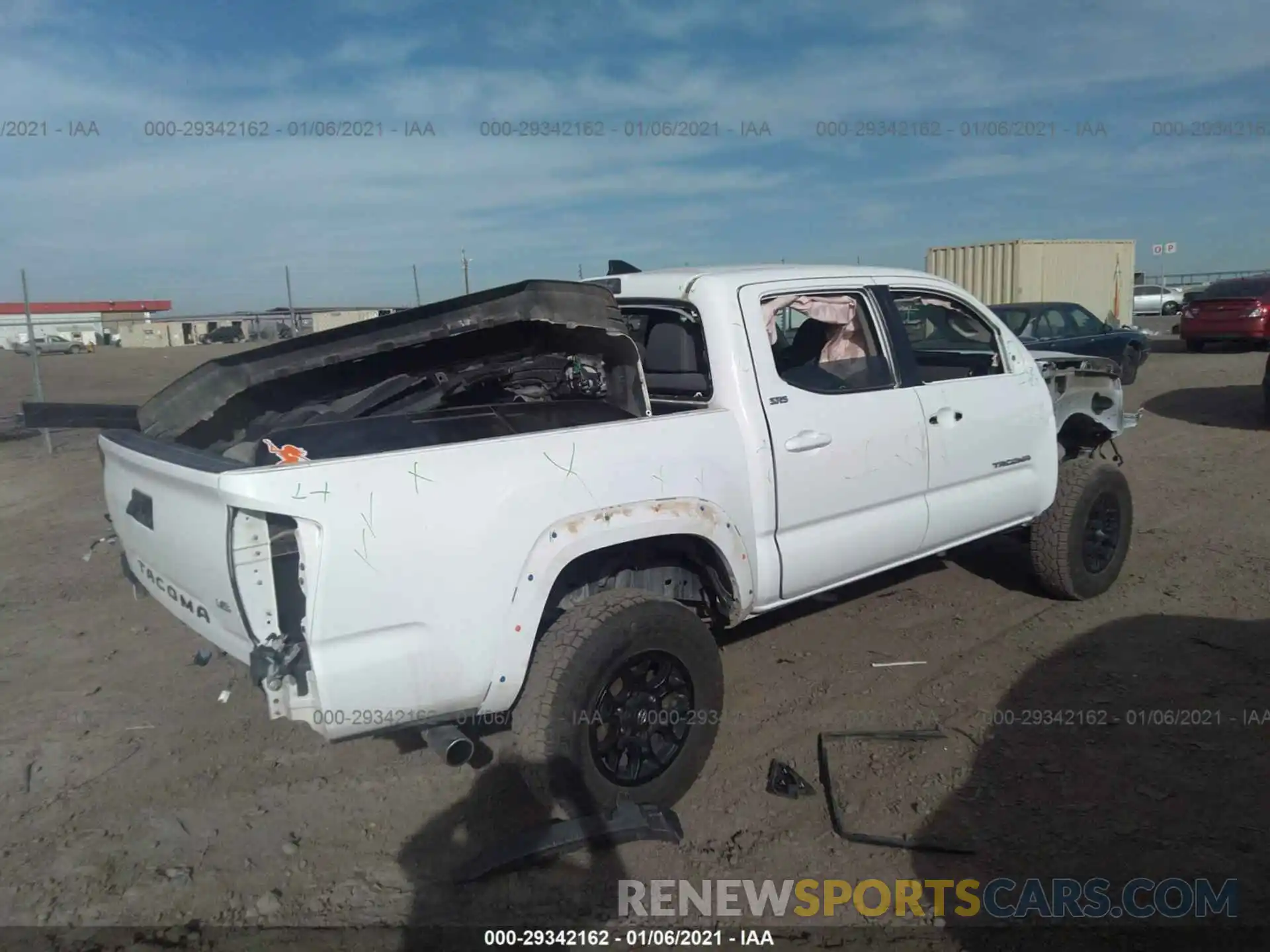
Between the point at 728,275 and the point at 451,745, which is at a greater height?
the point at 728,275

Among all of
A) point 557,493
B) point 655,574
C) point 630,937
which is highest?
point 557,493

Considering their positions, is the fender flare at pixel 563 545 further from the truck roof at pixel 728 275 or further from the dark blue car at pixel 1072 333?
the dark blue car at pixel 1072 333

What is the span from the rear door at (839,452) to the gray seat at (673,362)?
30 cm

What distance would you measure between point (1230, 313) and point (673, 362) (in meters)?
18.0

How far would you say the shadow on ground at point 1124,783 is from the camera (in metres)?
3.10

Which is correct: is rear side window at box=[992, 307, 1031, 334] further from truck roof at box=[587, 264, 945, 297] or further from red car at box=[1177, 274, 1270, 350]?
truck roof at box=[587, 264, 945, 297]

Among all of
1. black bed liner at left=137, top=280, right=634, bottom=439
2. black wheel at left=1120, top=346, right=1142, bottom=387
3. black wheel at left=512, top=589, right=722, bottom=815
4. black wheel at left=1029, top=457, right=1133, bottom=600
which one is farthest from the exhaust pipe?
black wheel at left=1120, top=346, right=1142, bottom=387

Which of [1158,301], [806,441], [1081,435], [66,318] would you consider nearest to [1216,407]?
[1081,435]

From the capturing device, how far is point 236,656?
304 centimetres

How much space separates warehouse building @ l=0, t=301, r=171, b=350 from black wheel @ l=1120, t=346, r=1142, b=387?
121 feet

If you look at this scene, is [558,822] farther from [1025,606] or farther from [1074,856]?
[1025,606]

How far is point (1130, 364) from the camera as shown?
1598 cm

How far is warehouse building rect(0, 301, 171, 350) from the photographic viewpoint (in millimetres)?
45469
